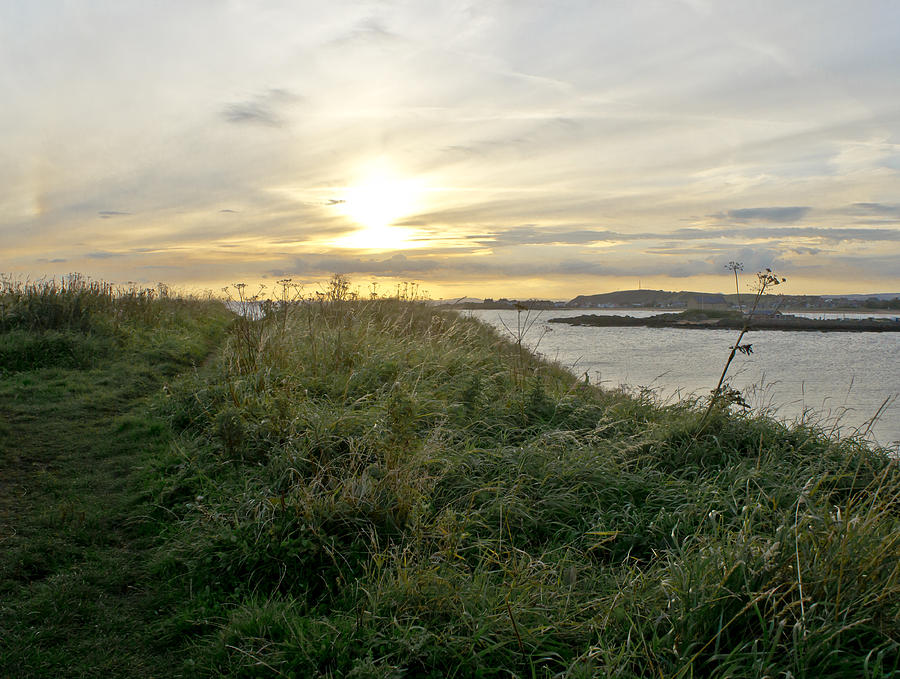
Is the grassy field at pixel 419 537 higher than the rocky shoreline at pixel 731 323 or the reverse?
the reverse

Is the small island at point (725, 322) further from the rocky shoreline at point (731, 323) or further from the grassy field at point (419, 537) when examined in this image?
the grassy field at point (419, 537)

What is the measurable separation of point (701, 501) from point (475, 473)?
1627 mm

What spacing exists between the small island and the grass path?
26112 millimetres

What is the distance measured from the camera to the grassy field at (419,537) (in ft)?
7.77

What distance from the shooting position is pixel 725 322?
1594 inches

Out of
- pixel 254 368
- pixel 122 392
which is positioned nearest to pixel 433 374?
pixel 254 368

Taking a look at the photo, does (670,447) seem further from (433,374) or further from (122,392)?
(122,392)

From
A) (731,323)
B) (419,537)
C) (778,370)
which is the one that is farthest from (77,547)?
(731,323)

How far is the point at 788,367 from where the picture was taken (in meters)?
17.3

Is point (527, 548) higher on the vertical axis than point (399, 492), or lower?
lower

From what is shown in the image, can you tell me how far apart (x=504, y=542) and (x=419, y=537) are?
2.01ft

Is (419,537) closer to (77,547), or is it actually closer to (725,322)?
(77,547)

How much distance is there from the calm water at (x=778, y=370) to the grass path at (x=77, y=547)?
19.4ft

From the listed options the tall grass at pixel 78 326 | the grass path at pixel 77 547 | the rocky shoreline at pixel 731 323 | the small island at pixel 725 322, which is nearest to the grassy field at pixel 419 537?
the grass path at pixel 77 547
